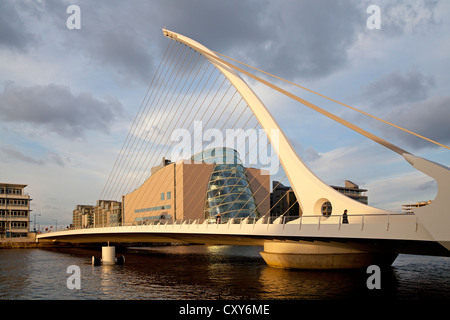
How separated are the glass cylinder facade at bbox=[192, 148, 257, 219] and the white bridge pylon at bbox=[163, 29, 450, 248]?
139 feet

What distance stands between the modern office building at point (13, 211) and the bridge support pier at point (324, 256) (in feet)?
251

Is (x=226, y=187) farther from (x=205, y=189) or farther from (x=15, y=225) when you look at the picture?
(x=15, y=225)

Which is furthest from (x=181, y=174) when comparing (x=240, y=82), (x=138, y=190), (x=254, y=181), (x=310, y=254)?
(x=310, y=254)

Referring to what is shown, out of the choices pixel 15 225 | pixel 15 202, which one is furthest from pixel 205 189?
pixel 15 202

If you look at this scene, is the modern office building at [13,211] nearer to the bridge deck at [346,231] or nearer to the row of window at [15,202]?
the row of window at [15,202]

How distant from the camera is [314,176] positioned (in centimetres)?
2742

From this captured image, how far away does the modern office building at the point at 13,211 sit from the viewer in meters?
88.4

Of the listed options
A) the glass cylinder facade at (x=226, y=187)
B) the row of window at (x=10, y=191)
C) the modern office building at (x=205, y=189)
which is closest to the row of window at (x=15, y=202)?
the row of window at (x=10, y=191)

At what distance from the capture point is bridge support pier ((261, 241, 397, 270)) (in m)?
28.1

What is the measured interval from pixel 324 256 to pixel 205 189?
2172 inches

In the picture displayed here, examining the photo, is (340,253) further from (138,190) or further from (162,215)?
(138,190)

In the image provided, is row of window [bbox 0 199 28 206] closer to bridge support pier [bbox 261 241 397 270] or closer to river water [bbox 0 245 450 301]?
river water [bbox 0 245 450 301]
